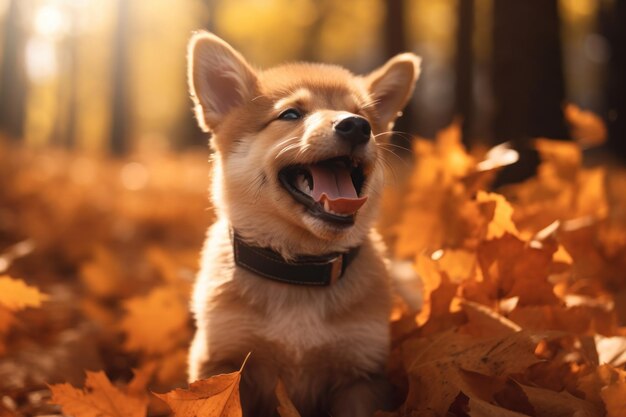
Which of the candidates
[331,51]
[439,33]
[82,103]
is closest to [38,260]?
[439,33]

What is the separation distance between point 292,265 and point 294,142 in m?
0.55

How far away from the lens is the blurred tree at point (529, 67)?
4859 mm

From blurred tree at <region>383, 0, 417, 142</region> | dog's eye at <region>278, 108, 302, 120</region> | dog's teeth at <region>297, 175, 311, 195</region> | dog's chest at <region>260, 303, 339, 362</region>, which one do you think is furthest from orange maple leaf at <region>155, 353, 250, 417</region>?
blurred tree at <region>383, 0, 417, 142</region>

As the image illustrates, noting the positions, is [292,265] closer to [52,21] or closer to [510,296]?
[510,296]

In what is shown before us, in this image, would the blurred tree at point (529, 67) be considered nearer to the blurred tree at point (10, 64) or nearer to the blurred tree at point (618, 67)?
the blurred tree at point (618, 67)

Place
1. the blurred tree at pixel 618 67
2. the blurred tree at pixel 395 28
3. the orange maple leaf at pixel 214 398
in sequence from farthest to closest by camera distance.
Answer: the blurred tree at pixel 395 28, the blurred tree at pixel 618 67, the orange maple leaf at pixel 214 398

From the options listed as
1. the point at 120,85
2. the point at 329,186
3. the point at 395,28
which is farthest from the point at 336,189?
the point at 120,85

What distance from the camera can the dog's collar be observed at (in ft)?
9.09

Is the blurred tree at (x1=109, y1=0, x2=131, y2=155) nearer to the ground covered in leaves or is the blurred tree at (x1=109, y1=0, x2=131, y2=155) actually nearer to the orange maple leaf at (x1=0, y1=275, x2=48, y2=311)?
the ground covered in leaves

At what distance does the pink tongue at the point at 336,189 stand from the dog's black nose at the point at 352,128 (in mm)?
217

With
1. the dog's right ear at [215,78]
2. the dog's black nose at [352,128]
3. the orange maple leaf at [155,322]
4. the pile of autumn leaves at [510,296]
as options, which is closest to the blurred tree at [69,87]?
the orange maple leaf at [155,322]

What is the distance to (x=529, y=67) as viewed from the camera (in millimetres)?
4910

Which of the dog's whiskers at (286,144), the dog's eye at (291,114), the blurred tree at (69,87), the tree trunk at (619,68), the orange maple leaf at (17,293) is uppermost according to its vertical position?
the dog's eye at (291,114)

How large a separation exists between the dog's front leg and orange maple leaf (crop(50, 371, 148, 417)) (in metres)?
0.82
